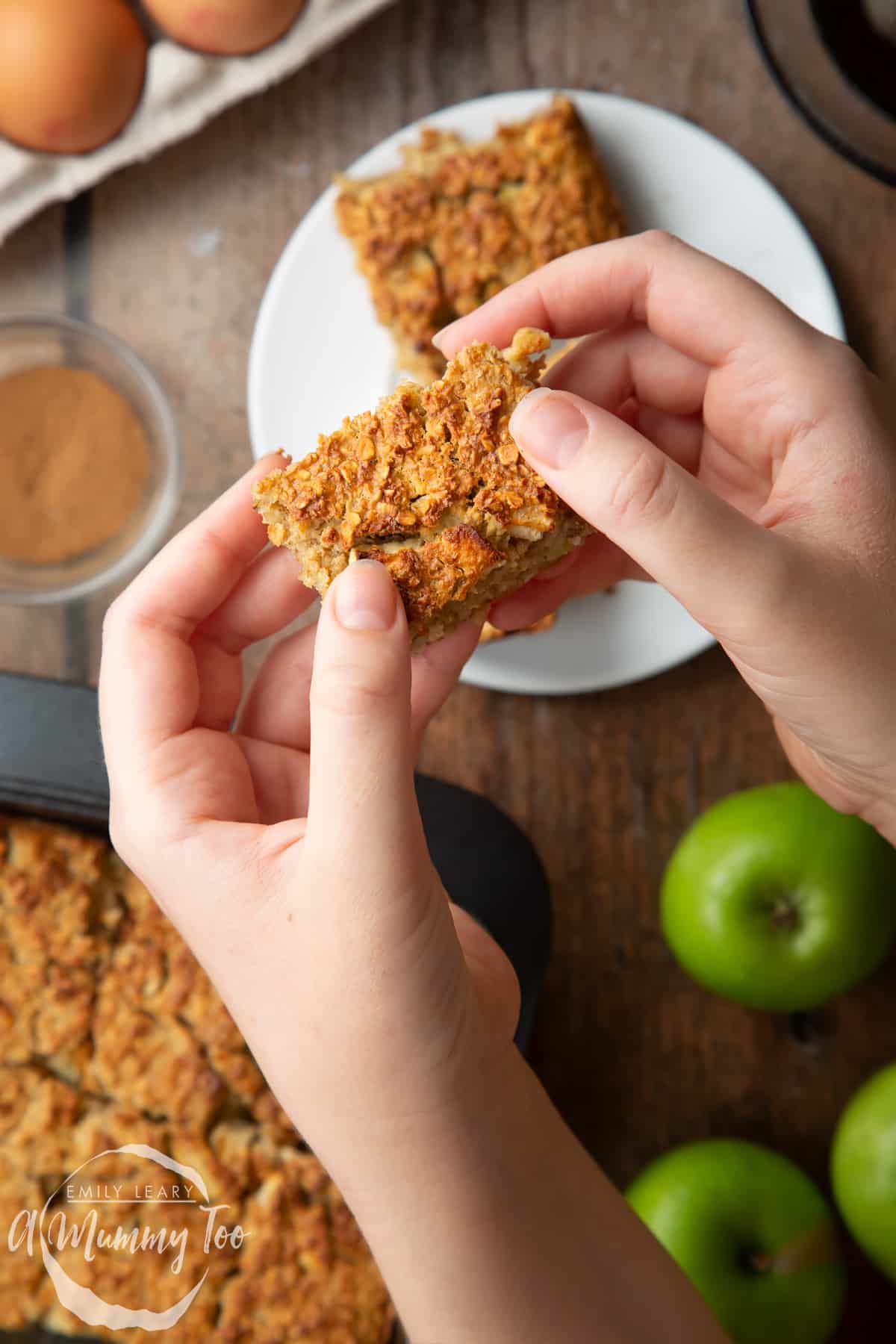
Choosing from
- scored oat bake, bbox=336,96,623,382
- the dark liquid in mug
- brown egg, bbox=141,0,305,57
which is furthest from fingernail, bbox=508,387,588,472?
the dark liquid in mug

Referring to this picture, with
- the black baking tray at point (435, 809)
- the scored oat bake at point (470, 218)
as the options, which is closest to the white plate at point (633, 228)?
the scored oat bake at point (470, 218)

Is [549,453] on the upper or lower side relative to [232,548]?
upper

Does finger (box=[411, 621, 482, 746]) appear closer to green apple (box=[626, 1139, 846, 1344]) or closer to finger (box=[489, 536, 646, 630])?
finger (box=[489, 536, 646, 630])

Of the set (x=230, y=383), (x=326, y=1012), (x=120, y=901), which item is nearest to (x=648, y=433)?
(x=230, y=383)

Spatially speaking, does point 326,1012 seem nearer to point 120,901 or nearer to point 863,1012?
point 120,901

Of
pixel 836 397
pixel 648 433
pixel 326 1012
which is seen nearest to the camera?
pixel 326 1012

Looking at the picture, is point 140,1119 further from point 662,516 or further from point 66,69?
point 66,69
